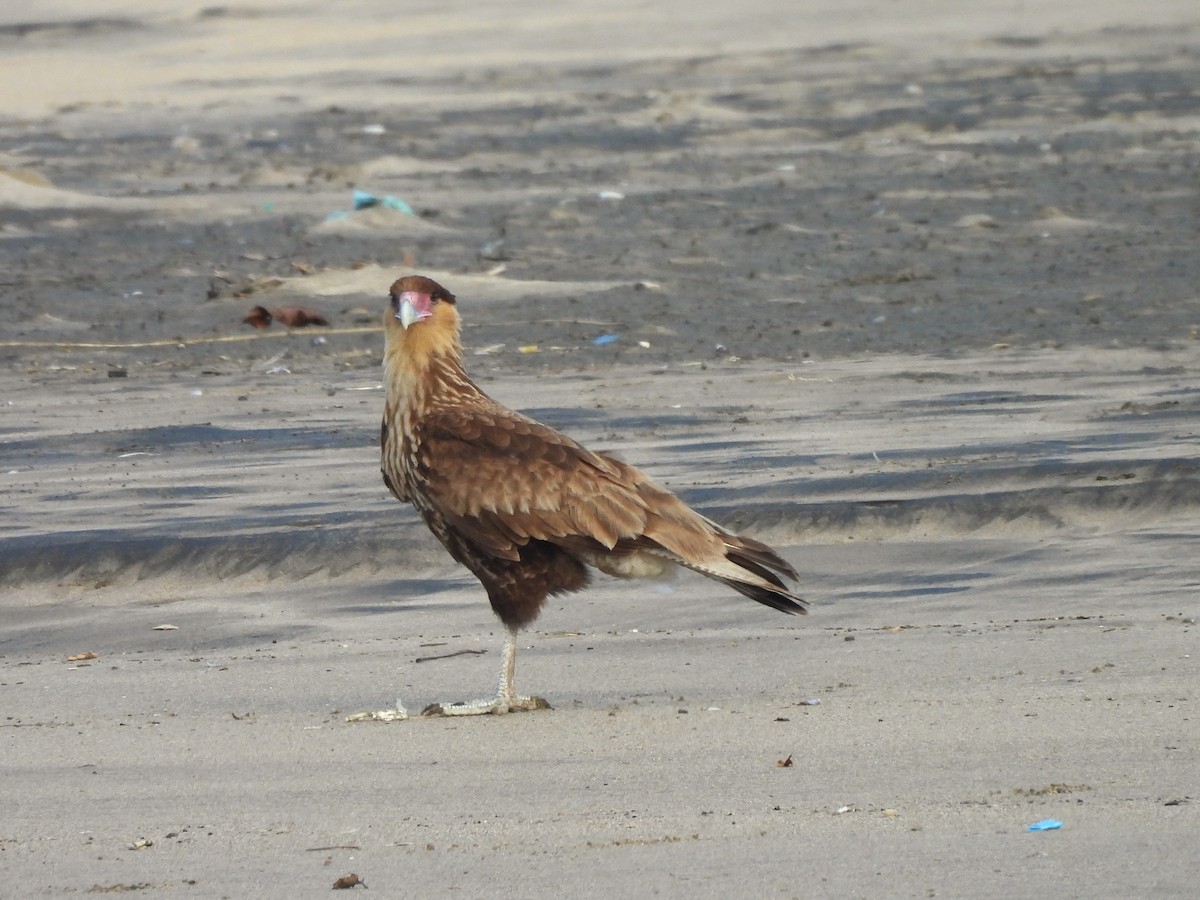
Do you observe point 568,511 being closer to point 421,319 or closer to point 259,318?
point 421,319

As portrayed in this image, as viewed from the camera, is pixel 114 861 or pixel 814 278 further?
pixel 814 278

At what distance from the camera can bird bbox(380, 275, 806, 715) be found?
6.18 metres

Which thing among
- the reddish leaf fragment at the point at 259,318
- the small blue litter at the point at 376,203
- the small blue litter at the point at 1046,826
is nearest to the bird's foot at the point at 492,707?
the small blue litter at the point at 1046,826

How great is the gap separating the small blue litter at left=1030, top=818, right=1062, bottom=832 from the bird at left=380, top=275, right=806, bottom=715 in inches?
63.5

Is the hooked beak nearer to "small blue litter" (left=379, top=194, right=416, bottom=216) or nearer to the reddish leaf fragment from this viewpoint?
the reddish leaf fragment

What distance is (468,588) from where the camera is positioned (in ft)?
26.3

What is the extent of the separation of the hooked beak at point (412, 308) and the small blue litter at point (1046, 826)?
8.78ft

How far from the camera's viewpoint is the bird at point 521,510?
618cm

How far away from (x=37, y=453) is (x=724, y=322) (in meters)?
5.22

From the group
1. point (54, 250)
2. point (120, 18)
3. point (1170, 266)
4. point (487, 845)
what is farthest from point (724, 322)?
point (120, 18)

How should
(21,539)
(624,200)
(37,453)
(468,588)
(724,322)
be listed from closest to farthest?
(468,588), (21,539), (37,453), (724,322), (624,200)

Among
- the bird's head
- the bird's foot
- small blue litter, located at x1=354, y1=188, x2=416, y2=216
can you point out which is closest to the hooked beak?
the bird's head

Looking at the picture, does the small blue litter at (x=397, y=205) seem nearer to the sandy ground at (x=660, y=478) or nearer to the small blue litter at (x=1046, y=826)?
the sandy ground at (x=660, y=478)

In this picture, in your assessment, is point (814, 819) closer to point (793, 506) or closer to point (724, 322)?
point (793, 506)
